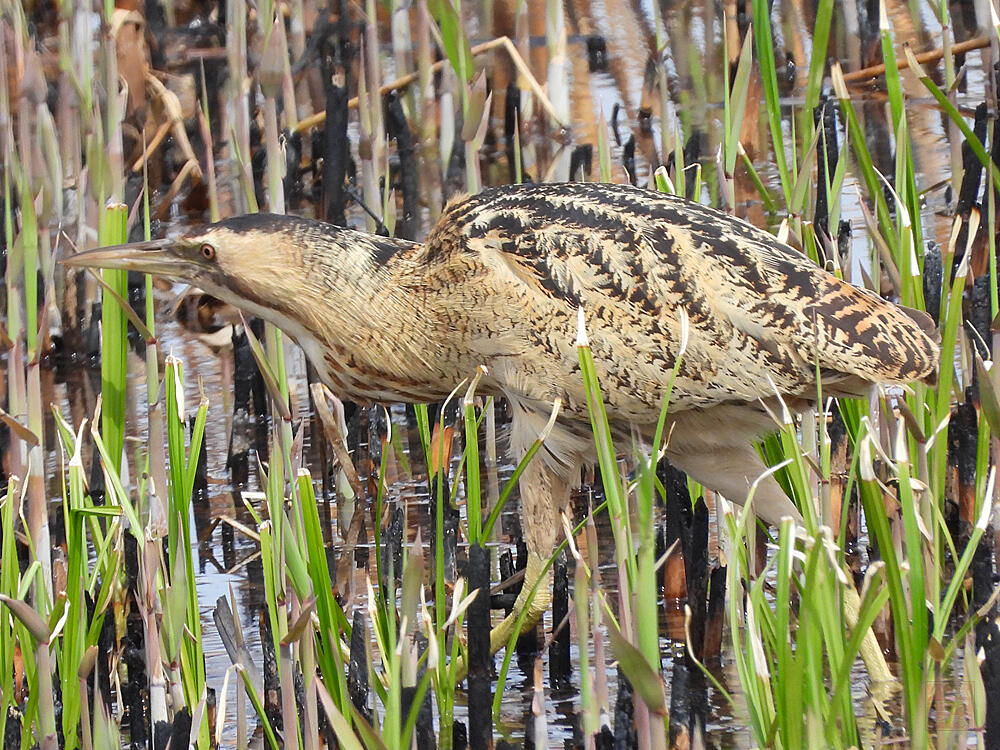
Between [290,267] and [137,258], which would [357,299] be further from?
[137,258]

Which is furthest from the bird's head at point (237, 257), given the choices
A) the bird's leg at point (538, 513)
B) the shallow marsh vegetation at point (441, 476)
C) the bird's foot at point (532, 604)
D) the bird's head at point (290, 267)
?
the bird's foot at point (532, 604)

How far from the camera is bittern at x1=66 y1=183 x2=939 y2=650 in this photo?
275cm

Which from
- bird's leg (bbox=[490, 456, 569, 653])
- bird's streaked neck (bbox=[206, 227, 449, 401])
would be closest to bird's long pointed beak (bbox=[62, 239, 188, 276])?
bird's streaked neck (bbox=[206, 227, 449, 401])

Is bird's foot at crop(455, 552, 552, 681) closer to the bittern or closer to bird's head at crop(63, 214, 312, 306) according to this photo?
the bittern

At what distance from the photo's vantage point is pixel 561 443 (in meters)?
2.97

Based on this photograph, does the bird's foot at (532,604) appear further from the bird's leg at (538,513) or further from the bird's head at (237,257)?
the bird's head at (237,257)

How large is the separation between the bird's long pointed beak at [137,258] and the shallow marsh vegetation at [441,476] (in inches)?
1.7

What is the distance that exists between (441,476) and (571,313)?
1.85 feet

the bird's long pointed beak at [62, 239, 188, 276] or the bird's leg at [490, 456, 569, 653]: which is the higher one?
the bird's long pointed beak at [62, 239, 188, 276]

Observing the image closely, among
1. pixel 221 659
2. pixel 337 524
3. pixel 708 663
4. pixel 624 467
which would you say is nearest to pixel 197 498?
pixel 337 524

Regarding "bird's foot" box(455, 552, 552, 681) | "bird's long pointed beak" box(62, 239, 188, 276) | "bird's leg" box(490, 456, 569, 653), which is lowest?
"bird's foot" box(455, 552, 552, 681)

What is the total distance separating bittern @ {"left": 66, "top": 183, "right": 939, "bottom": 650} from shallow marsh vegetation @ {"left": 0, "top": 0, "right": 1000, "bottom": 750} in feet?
0.30

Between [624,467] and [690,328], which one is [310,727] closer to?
[690,328]

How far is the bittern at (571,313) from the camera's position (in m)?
2.75
